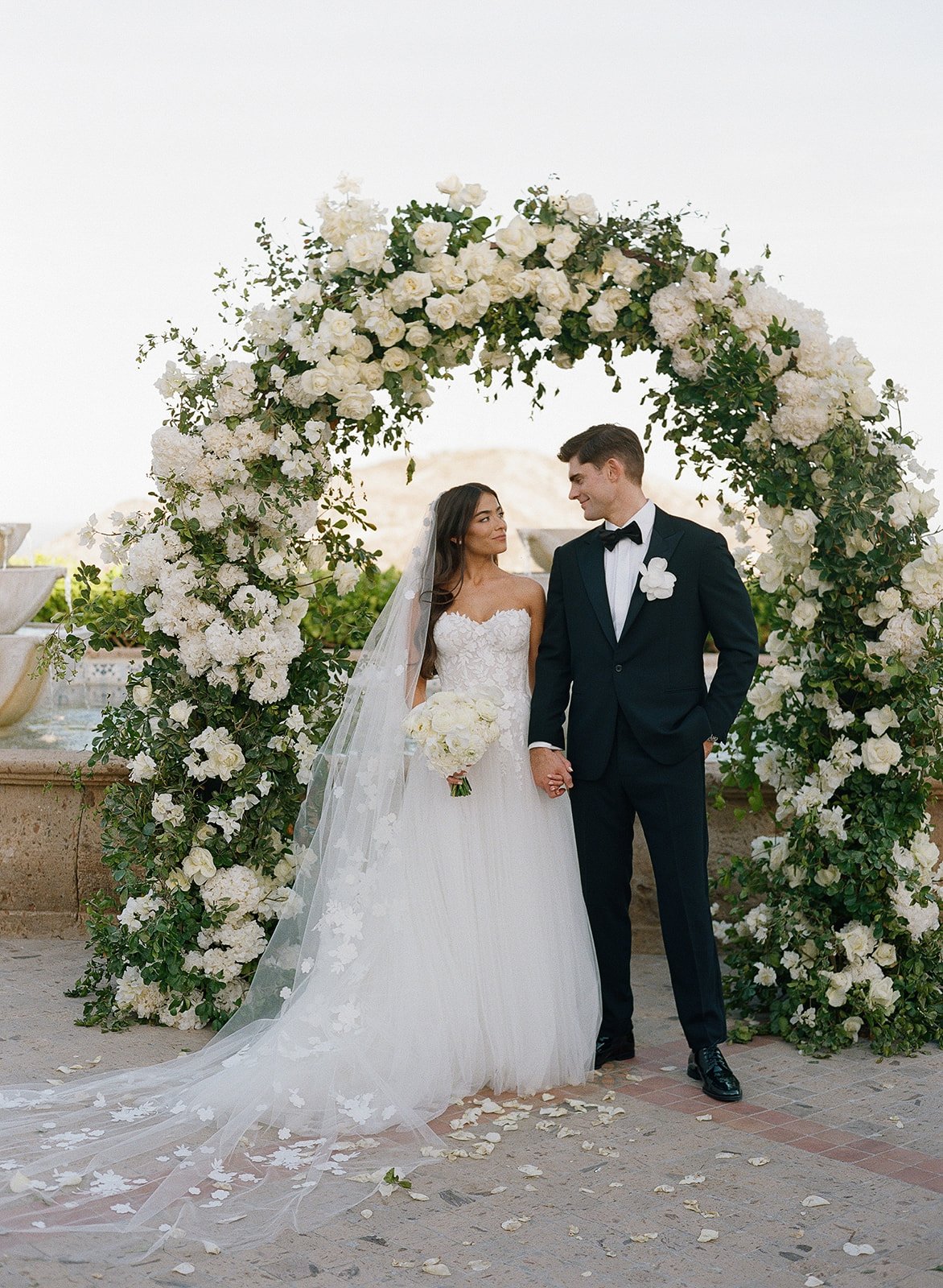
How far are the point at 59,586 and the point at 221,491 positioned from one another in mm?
9350

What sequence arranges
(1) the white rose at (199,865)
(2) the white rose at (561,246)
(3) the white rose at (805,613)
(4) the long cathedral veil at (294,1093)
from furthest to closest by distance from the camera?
(1) the white rose at (199,865), (3) the white rose at (805,613), (2) the white rose at (561,246), (4) the long cathedral veil at (294,1093)

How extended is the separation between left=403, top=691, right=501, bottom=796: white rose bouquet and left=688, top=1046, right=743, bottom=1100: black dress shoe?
1141 mm

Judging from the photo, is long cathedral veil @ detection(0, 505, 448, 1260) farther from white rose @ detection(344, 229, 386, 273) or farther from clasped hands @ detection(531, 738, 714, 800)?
white rose @ detection(344, 229, 386, 273)

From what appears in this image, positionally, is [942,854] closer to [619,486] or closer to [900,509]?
[900,509]

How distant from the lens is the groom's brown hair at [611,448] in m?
4.24

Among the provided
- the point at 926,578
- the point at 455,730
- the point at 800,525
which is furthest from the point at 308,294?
the point at 926,578

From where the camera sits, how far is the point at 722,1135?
3.79 metres

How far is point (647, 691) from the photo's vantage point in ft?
13.7

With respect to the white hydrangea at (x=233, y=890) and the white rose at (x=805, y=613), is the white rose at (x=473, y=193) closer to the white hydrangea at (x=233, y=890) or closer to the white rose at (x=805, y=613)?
the white rose at (x=805, y=613)

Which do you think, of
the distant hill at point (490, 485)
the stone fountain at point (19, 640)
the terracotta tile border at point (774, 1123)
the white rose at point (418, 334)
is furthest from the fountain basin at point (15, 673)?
the distant hill at point (490, 485)

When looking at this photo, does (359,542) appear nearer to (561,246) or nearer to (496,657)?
(496,657)

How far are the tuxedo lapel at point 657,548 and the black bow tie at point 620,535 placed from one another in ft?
0.17

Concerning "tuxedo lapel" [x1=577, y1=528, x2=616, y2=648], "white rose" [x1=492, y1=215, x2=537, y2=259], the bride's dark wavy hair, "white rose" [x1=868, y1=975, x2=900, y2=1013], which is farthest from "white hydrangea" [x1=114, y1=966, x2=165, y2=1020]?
"white rose" [x1=492, y1=215, x2=537, y2=259]

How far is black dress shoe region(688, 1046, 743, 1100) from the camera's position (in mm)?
4078
